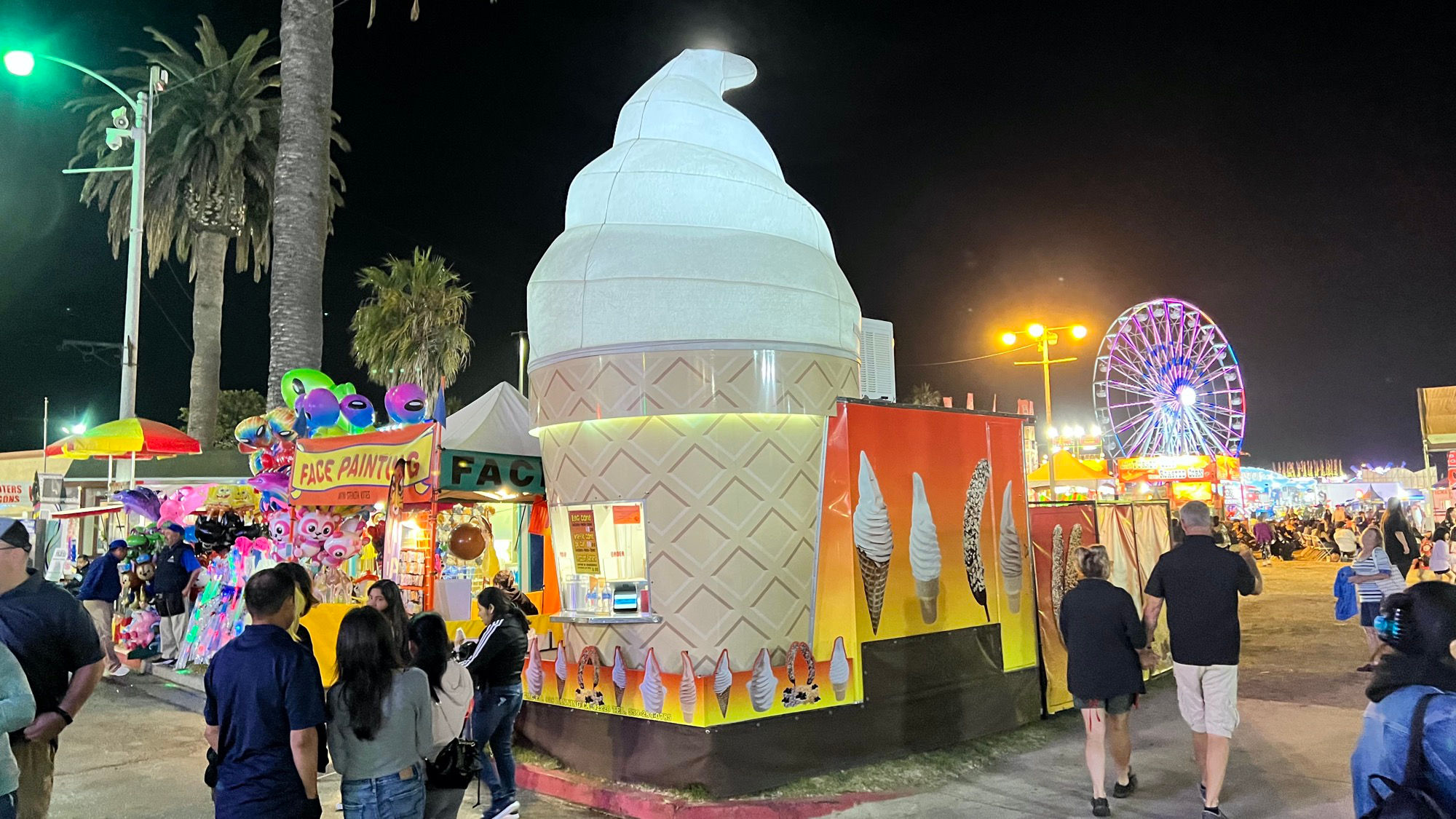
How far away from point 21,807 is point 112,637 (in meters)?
10.7

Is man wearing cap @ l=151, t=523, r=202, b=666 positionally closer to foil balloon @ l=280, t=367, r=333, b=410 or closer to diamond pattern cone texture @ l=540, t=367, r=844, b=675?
foil balloon @ l=280, t=367, r=333, b=410

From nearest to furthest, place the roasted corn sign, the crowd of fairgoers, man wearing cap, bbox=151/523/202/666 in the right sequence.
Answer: the roasted corn sign, man wearing cap, bbox=151/523/202/666, the crowd of fairgoers

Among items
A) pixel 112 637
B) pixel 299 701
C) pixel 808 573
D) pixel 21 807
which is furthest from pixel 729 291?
pixel 112 637

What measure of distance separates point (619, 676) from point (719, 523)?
147 cm

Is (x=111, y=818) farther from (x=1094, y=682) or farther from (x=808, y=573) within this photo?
(x=1094, y=682)

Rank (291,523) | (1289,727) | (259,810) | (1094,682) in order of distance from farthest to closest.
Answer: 1. (291,523)
2. (1289,727)
3. (1094,682)
4. (259,810)

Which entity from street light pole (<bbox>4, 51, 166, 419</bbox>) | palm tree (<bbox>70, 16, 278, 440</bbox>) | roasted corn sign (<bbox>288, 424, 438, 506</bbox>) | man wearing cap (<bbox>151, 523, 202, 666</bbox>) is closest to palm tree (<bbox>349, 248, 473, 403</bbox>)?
palm tree (<bbox>70, 16, 278, 440</bbox>)

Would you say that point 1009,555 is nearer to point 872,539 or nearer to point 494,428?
point 872,539

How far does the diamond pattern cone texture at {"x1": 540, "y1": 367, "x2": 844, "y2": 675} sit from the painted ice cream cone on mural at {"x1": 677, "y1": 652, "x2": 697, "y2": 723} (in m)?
0.07

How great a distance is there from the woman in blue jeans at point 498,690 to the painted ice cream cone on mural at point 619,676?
97 cm

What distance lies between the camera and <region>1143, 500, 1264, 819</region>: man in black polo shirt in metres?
6.04

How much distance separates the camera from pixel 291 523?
1134cm

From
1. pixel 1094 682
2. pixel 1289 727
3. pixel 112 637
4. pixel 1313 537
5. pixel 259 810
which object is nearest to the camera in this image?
pixel 259 810

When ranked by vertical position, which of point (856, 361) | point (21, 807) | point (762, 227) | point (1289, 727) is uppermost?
point (762, 227)
